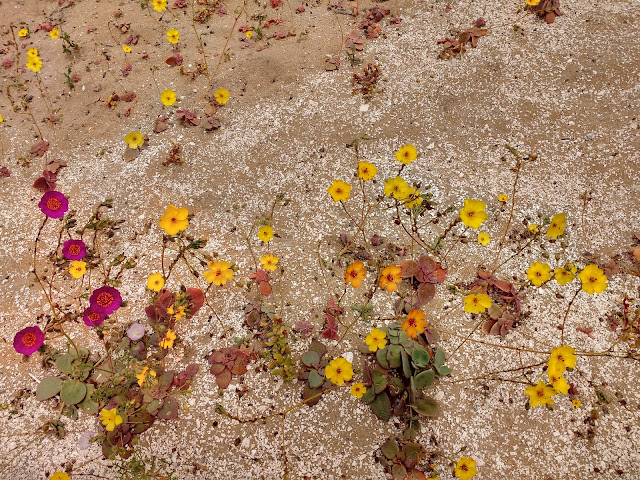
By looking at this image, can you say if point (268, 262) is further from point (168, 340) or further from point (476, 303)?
point (476, 303)

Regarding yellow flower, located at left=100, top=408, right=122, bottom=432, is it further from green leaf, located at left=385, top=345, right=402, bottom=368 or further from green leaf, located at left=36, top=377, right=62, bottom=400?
green leaf, located at left=385, top=345, right=402, bottom=368

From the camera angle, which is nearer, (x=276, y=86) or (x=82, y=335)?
(x=82, y=335)

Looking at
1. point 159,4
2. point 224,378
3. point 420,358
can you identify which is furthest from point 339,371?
point 159,4

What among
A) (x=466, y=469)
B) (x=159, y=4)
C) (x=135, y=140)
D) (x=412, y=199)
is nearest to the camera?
(x=466, y=469)

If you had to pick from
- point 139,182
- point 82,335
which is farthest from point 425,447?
point 139,182

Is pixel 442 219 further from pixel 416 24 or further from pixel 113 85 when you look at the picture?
pixel 113 85

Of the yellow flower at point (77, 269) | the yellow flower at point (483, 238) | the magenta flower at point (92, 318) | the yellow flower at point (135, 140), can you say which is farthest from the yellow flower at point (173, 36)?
the yellow flower at point (483, 238)
